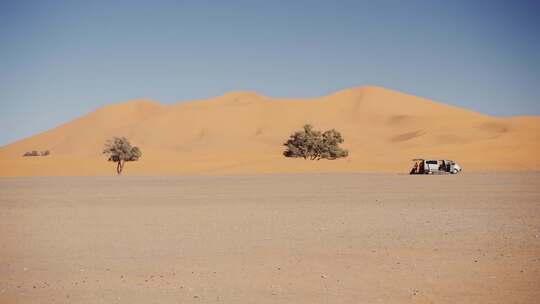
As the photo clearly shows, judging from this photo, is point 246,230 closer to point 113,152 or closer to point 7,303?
point 7,303

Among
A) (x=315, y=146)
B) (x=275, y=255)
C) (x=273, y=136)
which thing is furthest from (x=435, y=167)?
(x=273, y=136)

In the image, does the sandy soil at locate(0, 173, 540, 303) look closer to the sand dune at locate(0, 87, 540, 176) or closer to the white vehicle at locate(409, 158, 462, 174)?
the white vehicle at locate(409, 158, 462, 174)

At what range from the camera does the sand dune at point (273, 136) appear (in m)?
64.0

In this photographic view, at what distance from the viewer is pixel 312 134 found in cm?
6919

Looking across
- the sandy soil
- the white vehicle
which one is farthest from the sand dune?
the sandy soil

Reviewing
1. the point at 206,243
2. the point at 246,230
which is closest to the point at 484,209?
the point at 246,230

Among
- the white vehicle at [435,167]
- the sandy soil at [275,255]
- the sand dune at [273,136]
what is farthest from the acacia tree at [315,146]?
the sandy soil at [275,255]

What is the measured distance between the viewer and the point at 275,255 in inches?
409

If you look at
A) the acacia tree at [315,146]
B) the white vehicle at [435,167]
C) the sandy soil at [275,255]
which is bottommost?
the sandy soil at [275,255]

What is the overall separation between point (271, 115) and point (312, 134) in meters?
67.0

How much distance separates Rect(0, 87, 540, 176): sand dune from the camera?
210ft

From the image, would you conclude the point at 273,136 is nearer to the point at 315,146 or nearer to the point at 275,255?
the point at 315,146

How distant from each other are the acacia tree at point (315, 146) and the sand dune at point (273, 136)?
2701 millimetres

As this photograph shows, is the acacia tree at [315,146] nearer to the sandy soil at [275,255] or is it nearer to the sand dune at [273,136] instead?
the sand dune at [273,136]
